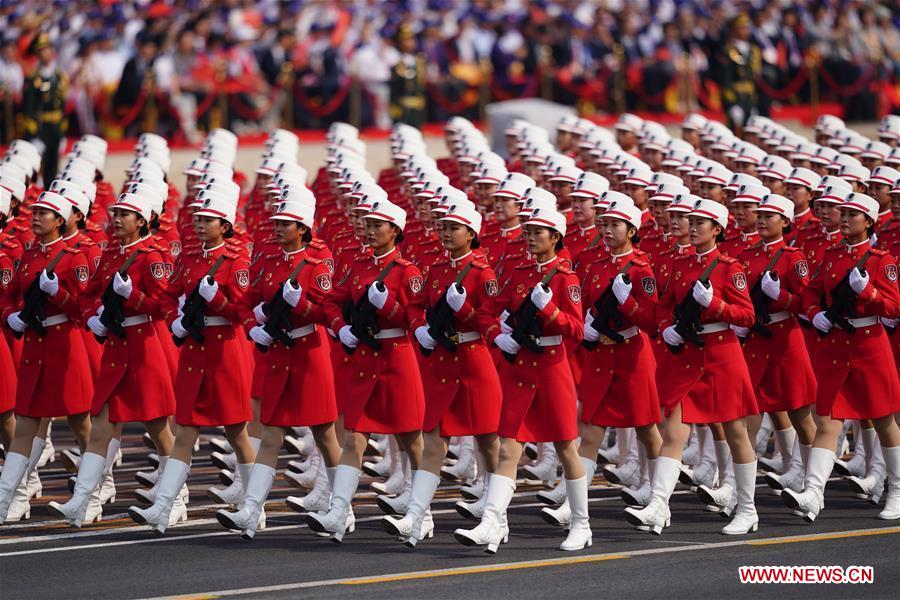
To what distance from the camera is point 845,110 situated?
100 ft

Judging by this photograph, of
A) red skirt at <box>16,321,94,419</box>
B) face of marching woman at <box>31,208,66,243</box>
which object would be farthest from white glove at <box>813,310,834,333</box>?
face of marching woman at <box>31,208,66,243</box>

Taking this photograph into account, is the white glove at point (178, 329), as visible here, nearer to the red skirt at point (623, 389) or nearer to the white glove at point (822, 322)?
the red skirt at point (623, 389)

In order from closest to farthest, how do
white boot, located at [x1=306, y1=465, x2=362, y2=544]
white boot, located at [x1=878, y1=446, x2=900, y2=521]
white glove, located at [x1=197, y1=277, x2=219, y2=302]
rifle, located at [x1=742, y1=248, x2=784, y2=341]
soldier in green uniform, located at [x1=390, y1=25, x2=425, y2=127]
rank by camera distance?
white boot, located at [x1=306, y1=465, x2=362, y2=544], white glove, located at [x1=197, y1=277, x2=219, y2=302], white boot, located at [x1=878, y1=446, x2=900, y2=521], rifle, located at [x1=742, y1=248, x2=784, y2=341], soldier in green uniform, located at [x1=390, y1=25, x2=425, y2=127]

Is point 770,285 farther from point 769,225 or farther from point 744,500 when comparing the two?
point 744,500

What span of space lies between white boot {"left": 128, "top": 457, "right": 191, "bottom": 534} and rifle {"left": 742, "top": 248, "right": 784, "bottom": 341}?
4.13m

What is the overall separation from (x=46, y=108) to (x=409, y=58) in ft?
17.1

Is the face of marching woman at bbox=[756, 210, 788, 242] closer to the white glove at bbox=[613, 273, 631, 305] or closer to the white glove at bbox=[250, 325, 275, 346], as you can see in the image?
the white glove at bbox=[613, 273, 631, 305]

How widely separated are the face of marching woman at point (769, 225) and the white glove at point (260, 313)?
3.62m

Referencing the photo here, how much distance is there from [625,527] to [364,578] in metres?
2.33

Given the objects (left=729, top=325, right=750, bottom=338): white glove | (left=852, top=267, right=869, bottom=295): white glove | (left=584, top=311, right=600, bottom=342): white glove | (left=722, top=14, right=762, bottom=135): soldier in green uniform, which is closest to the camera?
(left=852, top=267, right=869, bottom=295): white glove

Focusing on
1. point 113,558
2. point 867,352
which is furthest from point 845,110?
point 113,558

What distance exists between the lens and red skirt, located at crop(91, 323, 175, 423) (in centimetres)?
1377

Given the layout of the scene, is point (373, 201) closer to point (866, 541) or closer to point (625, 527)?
point (625, 527)

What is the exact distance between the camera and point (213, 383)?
44.5ft
